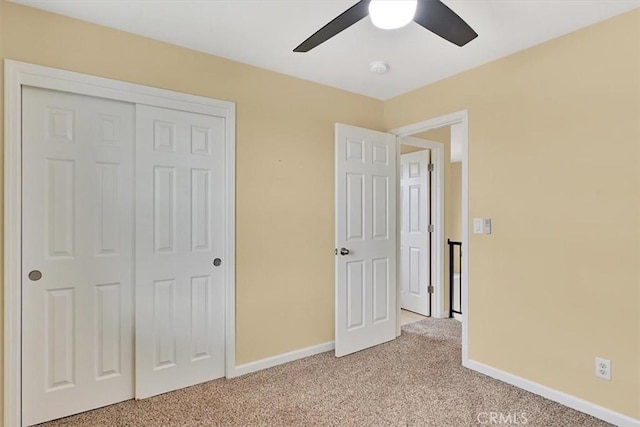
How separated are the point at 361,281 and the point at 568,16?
2354 mm

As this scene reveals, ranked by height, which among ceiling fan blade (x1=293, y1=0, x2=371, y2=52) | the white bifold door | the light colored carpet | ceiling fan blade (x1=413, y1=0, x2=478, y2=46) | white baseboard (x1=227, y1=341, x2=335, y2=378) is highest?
ceiling fan blade (x1=293, y1=0, x2=371, y2=52)

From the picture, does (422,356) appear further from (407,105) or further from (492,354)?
(407,105)

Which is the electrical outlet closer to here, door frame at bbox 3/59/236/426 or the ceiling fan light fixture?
the ceiling fan light fixture

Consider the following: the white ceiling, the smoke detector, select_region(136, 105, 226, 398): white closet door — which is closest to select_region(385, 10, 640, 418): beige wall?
the white ceiling

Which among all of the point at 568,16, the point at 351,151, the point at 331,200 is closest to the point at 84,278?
the point at 331,200

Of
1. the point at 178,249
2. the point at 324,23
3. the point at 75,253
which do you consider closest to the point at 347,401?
the point at 178,249

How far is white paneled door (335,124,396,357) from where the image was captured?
120 inches

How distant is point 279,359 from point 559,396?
1.97m

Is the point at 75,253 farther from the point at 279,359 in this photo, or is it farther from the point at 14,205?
the point at 279,359

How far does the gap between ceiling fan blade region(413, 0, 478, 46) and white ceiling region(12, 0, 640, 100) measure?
1.22 ft

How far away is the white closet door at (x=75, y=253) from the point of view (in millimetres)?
2006

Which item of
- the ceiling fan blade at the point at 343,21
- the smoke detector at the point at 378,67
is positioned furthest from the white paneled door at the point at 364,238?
the ceiling fan blade at the point at 343,21

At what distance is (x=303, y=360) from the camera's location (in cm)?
294

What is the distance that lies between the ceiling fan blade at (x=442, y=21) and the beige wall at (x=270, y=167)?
1520 millimetres
